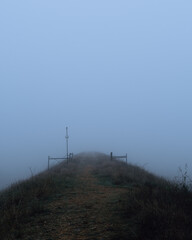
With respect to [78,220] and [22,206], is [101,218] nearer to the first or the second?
[78,220]

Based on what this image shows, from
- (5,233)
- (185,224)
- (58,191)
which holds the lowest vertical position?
(58,191)

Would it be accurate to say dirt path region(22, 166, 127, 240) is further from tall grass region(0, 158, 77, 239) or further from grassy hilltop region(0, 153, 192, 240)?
tall grass region(0, 158, 77, 239)

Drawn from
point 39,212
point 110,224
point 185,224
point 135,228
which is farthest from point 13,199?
point 185,224

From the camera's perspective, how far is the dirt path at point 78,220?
17.2ft

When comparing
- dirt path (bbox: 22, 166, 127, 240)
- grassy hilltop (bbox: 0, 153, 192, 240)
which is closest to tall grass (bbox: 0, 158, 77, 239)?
grassy hilltop (bbox: 0, 153, 192, 240)

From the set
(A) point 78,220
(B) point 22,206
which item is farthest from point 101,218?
(B) point 22,206

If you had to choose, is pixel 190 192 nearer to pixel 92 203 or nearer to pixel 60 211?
pixel 92 203

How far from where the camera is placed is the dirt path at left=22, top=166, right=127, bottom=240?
523cm

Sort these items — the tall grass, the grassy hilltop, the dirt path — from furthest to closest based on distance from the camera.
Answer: the tall grass < the dirt path < the grassy hilltop

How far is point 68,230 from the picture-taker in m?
5.52

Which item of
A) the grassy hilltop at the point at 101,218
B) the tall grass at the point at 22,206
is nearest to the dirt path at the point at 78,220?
the grassy hilltop at the point at 101,218

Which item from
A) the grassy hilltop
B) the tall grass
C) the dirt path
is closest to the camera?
the grassy hilltop

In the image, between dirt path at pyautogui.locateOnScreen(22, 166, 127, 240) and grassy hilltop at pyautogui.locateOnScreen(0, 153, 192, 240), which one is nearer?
grassy hilltop at pyautogui.locateOnScreen(0, 153, 192, 240)

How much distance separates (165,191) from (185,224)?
8.79ft
